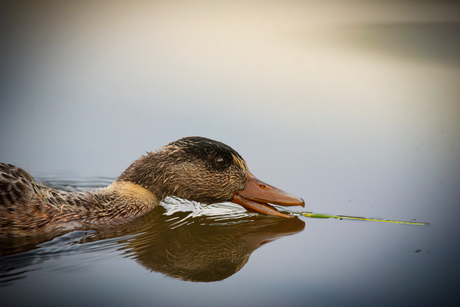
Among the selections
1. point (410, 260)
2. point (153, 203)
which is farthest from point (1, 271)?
point (410, 260)

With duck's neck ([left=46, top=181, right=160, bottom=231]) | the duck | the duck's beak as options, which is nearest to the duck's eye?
the duck

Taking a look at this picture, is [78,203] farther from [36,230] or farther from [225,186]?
[225,186]

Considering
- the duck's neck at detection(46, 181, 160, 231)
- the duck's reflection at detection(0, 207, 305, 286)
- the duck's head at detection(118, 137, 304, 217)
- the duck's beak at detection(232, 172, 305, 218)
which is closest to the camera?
the duck's reflection at detection(0, 207, 305, 286)

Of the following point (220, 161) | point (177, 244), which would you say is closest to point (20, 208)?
point (177, 244)

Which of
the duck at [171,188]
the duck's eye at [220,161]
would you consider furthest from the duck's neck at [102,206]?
the duck's eye at [220,161]

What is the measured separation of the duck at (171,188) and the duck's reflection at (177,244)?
0.49 feet

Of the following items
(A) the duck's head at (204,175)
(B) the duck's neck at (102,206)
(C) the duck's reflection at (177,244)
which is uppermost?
(A) the duck's head at (204,175)

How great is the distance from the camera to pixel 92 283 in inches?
107

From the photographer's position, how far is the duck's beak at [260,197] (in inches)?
150

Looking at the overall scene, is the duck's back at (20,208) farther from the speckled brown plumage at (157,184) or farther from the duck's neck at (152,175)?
the duck's neck at (152,175)

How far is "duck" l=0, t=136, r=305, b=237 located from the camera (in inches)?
145

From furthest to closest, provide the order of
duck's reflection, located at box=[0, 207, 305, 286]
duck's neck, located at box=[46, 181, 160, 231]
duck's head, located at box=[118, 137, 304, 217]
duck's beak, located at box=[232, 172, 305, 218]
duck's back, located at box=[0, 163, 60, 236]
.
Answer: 1. duck's head, located at box=[118, 137, 304, 217]
2. duck's beak, located at box=[232, 172, 305, 218]
3. duck's neck, located at box=[46, 181, 160, 231]
4. duck's back, located at box=[0, 163, 60, 236]
5. duck's reflection, located at box=[0, 207, 305, 286]

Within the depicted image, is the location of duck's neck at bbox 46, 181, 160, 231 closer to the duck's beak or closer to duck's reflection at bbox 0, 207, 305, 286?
duck's reflection at bbox 0, 207, 305, 286

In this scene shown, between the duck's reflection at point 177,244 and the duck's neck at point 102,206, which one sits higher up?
Answer: the duck's neck at point 102,206
